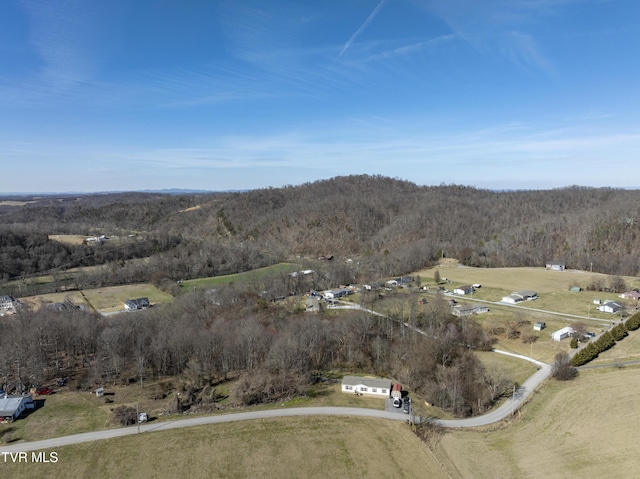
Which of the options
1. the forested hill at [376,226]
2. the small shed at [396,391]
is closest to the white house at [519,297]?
the forested hill at [376,226]

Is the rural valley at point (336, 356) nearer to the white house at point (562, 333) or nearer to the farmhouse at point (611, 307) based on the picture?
the farmhouse at point (611, 307)

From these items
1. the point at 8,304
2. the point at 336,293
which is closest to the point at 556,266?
the point at 336,293

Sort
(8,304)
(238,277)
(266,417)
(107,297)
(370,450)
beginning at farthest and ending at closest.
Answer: (238,277)
(107,297)
(8,304)
(266,417)
(370,450)

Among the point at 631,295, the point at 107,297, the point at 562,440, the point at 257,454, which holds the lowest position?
the point at 107,297

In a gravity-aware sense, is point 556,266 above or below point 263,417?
above

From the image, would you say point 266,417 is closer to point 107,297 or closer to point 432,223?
point 107,297

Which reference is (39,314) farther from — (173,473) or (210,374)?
(173,473)

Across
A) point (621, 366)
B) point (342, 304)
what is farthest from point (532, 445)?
point (342, 304)

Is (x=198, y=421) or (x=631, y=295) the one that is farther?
(x=631, y=295)
